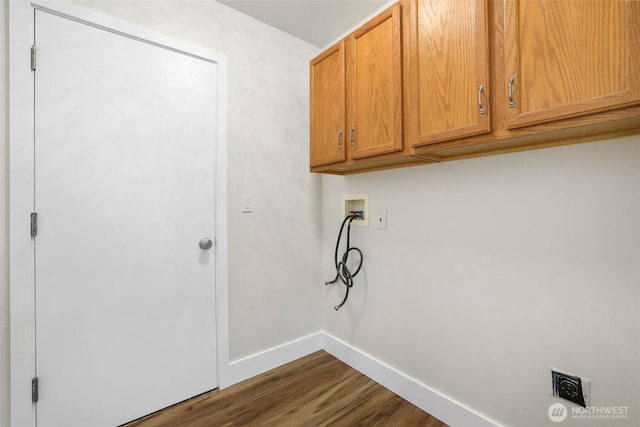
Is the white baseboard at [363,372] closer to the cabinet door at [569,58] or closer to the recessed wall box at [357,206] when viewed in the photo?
the recessed wall box at [357,206]

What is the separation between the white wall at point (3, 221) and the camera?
1.22 metres

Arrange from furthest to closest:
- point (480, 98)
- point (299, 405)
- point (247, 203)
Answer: point (247, 203) < point (299, 405) < point (480, 98)

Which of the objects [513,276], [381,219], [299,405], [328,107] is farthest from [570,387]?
[328,107]

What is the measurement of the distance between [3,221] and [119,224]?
413 mm

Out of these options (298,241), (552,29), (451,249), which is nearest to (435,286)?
(451,249)

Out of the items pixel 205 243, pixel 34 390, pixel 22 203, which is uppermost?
→ pixel 22 203

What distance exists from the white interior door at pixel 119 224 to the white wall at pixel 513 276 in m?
1.16

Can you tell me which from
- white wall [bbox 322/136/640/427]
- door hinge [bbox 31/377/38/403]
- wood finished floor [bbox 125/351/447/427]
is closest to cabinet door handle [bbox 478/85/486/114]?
white wall [bbox 322/136/640/427]

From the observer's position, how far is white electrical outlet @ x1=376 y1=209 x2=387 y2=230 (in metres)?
1.82

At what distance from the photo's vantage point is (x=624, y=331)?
3.29 feet

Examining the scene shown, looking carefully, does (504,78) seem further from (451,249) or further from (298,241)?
(298,241)

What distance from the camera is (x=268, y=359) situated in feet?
6.51

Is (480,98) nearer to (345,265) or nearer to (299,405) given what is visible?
(345,265)

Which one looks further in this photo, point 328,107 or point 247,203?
Result: point 247,203
